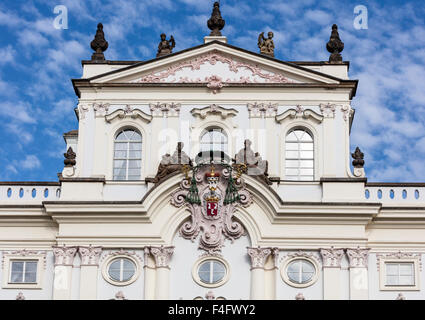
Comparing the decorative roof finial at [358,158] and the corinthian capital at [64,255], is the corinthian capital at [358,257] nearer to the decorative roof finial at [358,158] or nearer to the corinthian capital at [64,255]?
the decorative roof finial at [358,158]

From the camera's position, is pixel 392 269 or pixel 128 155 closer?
pixel 392 269

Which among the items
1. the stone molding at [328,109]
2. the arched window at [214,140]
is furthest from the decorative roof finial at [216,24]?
the stone molding at [328,109]

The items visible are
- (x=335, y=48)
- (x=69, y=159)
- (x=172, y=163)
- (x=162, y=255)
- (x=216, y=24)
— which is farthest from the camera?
(x=216, y=24)

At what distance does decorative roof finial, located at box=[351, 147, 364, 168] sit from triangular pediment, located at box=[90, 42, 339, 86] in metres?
2.81

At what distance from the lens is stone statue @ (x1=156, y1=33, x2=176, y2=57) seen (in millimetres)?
45688

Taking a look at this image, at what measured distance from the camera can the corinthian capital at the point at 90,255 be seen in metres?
42.5

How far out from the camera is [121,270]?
42594 millimetres

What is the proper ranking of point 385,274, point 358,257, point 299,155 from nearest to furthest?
1. point 358,257
2. point 385,274
3. point 299,155

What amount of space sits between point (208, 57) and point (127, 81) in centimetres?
286

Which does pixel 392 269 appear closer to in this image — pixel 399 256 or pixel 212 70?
pixel 399 256

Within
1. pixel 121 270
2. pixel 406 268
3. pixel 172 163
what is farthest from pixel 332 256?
pixel 121 270

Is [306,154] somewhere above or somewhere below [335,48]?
below

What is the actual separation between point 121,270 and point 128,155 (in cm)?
400

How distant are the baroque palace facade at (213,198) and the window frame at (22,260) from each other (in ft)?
0.14
